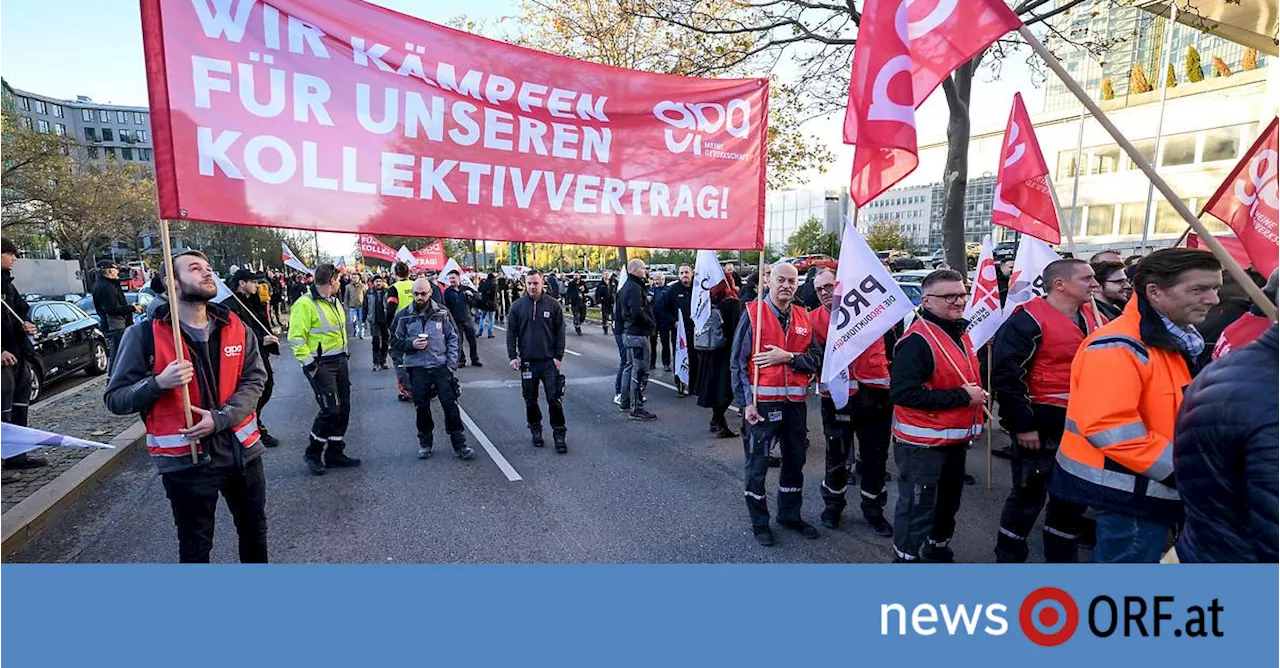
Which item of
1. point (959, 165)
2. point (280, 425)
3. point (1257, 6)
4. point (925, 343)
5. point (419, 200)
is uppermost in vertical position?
point (1257, 6)

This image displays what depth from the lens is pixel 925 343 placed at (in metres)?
3.48

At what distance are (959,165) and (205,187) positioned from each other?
10982 millimetres

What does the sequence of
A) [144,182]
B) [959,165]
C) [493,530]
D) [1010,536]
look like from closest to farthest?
[1010,536]
[493,530]
[959,165]
[144,182]

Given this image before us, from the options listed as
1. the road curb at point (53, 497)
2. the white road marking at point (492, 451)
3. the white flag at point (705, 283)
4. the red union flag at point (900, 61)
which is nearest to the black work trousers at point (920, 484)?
the red union flag at point (900, 61)

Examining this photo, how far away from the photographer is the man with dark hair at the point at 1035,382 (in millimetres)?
3713

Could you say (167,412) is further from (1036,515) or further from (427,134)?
(1036,515)

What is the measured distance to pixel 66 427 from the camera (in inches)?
291

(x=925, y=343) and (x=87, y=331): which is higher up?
(x=925, y=343)

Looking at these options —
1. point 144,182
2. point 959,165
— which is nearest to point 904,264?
point 959,165

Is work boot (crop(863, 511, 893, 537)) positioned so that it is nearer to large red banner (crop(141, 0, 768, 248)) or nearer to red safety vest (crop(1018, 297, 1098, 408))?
red safety vest (crop(1018, 297, 1098, 408))

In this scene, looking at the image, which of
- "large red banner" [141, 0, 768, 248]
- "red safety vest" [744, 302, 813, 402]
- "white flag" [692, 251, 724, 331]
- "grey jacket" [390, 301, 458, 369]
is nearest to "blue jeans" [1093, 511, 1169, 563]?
"red safety vest" [744, 302, 813, 402]

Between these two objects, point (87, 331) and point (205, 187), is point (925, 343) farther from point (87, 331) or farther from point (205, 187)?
point (87, 331)

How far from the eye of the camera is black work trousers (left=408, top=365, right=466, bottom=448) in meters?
6.40

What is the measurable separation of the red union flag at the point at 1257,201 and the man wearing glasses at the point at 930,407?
2663mm
